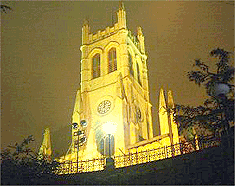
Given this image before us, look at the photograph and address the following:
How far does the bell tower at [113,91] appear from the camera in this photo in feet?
150

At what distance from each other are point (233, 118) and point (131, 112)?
3205 centimetres

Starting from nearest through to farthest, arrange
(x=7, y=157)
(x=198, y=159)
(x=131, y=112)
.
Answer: (x=198, y=159) → (x=7, y=157) → (x=131, y=112)

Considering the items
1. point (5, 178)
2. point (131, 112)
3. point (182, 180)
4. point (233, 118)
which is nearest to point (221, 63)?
point (233, 118)

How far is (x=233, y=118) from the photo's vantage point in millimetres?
15828

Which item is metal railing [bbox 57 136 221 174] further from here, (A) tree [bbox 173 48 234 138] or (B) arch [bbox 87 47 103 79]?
(B) arch [bbox 87 47 103 79]

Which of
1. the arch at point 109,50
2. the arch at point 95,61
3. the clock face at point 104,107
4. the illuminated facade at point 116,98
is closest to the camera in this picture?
the illuminated facade at point 116,98

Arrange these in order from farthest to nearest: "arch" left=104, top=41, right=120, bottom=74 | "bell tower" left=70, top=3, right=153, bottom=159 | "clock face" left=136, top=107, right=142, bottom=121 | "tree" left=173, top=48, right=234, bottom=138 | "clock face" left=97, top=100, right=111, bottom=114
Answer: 1. "arch" left=104, top=41, right=120, bottom=74
2. "clock face" left=136, top=107, right=142, bottom=121
3. "clock face" left=97, top=100, right=111, bottom=114
4. "bell tower" left=70, top=3, right=153, bottom=159
5. "tree" left=173, top=48, right=234, bottom=138

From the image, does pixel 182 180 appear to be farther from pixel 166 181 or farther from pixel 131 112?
pixel 131 112

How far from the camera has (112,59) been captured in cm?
5447

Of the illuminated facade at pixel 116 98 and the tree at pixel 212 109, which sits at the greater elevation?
the illuminated facade at pixel 116 98

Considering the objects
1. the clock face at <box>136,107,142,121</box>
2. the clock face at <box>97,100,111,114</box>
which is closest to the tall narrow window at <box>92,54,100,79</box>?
the clock face at <box>97,100,111,114</box>

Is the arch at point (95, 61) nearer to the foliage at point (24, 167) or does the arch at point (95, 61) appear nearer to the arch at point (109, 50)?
the arch at point (109, 50)

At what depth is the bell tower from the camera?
150 ft

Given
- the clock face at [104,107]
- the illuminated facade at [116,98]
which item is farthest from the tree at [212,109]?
the clock face at [104,107]
